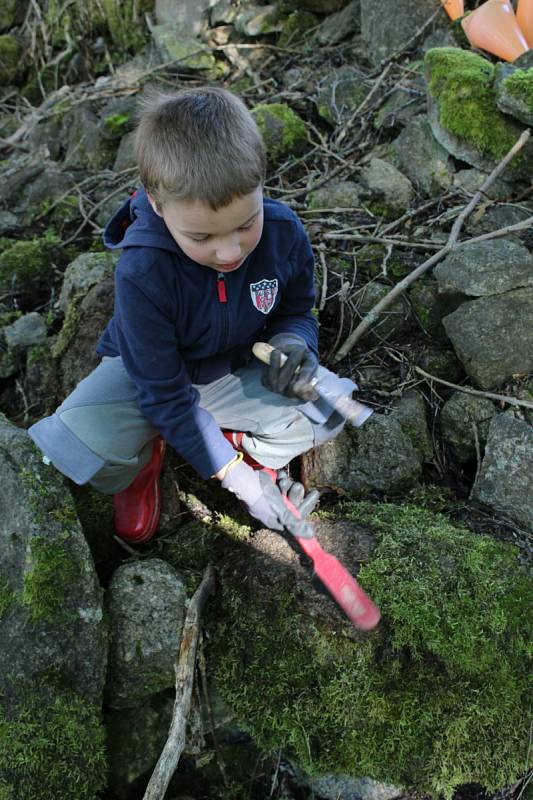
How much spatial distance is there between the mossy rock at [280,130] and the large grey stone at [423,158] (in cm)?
65


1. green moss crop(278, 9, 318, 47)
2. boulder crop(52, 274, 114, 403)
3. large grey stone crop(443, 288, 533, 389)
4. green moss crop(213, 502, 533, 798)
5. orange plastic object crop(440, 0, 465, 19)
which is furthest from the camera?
A: green moss crop(278, 9, 318, 47)

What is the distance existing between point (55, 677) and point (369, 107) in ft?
11.9

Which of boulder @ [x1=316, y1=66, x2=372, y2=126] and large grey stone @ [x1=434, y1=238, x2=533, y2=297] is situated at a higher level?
boulder @ [x1=316, y1=66, x2=372, y2=126]

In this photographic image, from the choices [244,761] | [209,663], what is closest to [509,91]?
[209,663]

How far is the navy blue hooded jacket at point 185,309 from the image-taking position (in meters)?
2.08

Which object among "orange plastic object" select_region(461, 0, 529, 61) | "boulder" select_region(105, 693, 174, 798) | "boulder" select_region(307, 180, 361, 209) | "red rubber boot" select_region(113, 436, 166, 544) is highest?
"orange plastic object" select_region(461, 0, 529, 61)

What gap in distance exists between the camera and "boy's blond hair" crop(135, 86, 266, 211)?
181cm

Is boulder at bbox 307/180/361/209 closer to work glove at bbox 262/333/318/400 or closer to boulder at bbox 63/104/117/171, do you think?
work glove at bbox 262/333/318/400

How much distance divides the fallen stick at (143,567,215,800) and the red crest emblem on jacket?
0.99 meters

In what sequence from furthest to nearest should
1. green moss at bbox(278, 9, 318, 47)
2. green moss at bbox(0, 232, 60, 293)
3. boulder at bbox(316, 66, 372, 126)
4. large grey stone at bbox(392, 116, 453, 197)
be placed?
1. green moss at bbox(278, 9, 318, 47)
2. boulder at bbox(316, 66, 372, 126)
3. green moss at bbox(0, 232, 60, 293)
4. large grey stone at bbox(392, 116, 453, 197)

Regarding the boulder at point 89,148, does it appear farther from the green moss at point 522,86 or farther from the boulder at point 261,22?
the green moss at point 522,86

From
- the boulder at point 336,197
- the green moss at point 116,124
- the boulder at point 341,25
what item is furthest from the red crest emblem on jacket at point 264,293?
the boulder at point 341,25

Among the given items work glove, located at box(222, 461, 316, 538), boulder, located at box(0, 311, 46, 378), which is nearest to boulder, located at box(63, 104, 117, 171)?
boulder, located at box(0, 311, 46, 378)

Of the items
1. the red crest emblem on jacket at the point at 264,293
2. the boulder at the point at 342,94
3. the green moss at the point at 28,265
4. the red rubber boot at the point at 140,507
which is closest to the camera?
the red crest emblem on jacket at the point at 264,293
